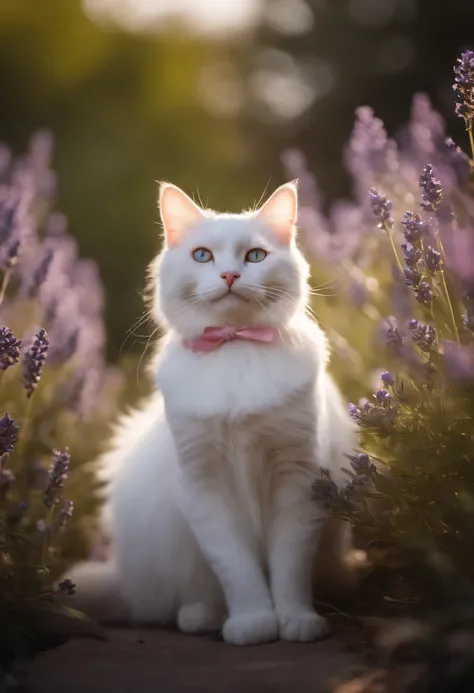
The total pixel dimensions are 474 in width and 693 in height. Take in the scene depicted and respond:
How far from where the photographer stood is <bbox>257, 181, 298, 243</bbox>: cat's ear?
2271 millimetres

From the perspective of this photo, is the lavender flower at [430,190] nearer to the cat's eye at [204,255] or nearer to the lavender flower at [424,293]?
the lavender flower at [424,293]

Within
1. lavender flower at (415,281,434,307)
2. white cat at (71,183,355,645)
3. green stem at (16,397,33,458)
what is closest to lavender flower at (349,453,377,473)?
white cat at (71,183,355,645)

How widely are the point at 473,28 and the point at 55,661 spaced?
564 centimetres

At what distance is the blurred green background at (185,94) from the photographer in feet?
22.8

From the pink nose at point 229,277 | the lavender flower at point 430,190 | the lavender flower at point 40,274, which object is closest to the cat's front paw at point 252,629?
the pink nose at point 229,277

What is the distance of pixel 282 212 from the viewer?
7.52ft

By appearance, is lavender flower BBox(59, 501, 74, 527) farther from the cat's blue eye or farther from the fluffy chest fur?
the cat's blue eye

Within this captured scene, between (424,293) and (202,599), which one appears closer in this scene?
(424,293)

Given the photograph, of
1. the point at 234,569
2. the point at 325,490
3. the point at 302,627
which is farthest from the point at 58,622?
the point at 325,490

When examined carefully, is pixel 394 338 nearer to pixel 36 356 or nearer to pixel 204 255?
pixel 204 255

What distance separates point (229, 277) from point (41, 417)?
1134mm

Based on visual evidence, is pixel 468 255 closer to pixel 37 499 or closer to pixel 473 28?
pixel 37 499

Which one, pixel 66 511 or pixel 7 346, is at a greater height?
pixel 7 346

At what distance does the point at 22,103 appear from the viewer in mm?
8086
